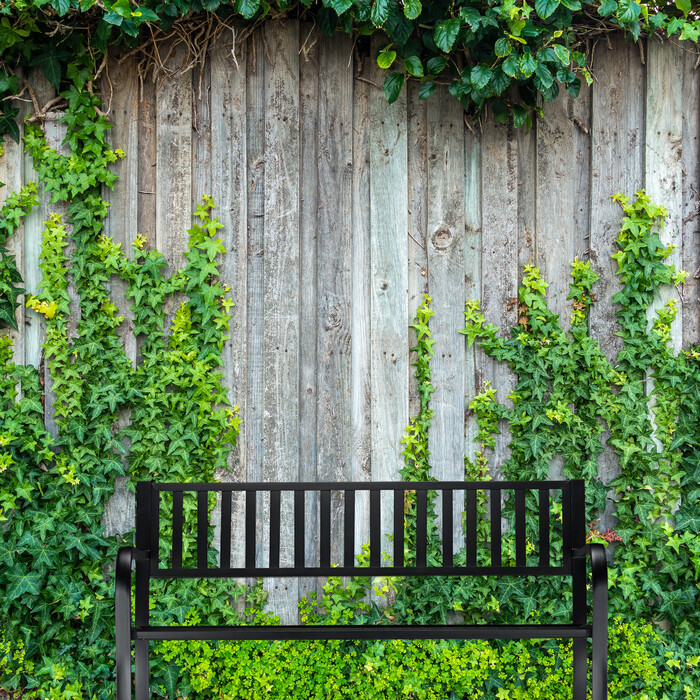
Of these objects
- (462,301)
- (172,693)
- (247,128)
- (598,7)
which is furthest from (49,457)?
(598,7)

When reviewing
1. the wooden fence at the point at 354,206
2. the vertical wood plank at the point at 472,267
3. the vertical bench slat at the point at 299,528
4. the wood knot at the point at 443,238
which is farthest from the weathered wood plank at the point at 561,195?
the vertical bench slat at the point at 299,528

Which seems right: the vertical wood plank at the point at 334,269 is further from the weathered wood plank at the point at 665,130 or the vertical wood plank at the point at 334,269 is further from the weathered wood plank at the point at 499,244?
the weathered wood plank at the point at 665,130

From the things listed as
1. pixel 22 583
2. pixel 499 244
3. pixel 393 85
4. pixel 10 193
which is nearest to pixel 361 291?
pixel 499 244

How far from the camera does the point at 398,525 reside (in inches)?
69.9

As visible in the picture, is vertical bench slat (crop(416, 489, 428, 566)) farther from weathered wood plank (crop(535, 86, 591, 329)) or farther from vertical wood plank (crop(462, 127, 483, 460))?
weathered wood plank (crop(535, 86, 591, 329))

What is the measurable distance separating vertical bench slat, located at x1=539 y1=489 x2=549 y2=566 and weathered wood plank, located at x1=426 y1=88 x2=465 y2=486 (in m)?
Answer: 0.58

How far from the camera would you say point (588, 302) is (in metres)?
2.33

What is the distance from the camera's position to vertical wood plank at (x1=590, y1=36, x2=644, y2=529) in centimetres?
233

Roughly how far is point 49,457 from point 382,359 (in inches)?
54.0

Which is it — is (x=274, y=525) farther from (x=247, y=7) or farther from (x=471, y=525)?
(x=247, y=7)

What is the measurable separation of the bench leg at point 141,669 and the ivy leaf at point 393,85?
202 cm

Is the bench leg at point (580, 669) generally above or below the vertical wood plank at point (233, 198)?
below

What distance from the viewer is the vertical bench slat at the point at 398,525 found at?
5.82 feet

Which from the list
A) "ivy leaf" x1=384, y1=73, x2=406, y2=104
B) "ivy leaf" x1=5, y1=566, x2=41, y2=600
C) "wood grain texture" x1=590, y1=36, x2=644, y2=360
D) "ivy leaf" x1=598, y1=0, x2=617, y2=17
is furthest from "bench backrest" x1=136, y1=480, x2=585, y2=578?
"ivy leaf" x1=598, y1=0, x2=617, y2=17
